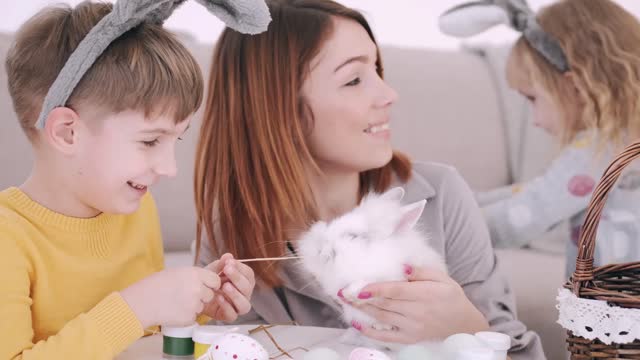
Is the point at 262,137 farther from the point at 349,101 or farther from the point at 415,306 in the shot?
the point at 415,306

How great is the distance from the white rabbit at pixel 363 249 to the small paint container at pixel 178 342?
22cm

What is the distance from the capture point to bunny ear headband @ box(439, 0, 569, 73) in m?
2.16

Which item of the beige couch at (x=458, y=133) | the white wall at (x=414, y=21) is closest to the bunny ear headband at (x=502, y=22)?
the beige couch at (x=458, y=133)

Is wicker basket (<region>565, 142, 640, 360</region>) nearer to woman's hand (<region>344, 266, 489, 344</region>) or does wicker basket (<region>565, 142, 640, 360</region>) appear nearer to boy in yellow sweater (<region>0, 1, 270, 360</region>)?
woman's hand (<region>344, 266, 489, 344</region>)

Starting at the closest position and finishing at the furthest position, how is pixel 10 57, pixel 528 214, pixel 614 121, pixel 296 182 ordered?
pixel 10 57, pixel 296 182, pixel 614 121, pixel 528 214

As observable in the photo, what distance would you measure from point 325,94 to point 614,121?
924mm

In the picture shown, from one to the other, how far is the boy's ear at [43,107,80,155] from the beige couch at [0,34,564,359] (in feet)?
3.99

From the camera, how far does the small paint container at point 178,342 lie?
1.19 meters

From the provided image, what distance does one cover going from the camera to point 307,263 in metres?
1.30

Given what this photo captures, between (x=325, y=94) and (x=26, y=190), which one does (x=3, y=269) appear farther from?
(x=325, y=94)

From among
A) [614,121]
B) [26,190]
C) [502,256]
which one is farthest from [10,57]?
[502,256]

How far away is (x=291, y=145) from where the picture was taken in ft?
5.27

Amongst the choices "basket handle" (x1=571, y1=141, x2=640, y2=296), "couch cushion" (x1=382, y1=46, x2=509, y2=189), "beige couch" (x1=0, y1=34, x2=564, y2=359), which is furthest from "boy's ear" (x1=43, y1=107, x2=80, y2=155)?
"couch cushion" (x1=382, y1=46, x2=509, y2=189)

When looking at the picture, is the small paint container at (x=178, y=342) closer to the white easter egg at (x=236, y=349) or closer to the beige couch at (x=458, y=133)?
the white easter egg at (x=236, y=349)
